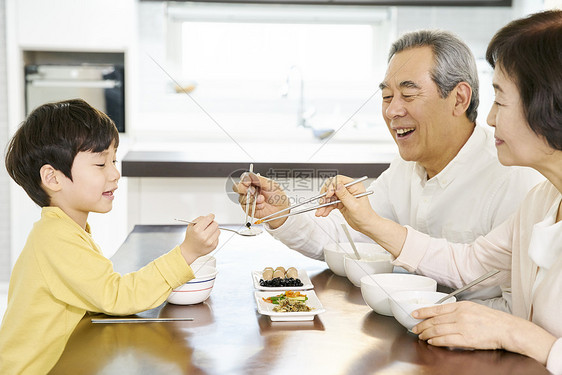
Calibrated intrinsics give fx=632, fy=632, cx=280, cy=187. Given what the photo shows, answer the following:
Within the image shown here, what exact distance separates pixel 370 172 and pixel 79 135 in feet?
6.74

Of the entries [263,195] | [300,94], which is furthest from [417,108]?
[300,94]

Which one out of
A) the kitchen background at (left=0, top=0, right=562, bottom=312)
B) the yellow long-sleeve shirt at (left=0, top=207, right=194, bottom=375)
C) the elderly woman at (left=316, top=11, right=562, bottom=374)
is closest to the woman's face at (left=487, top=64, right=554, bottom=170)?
the elderly woman at (left=316, top=11, right=562, bottom=374)

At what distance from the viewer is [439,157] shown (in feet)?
6.53

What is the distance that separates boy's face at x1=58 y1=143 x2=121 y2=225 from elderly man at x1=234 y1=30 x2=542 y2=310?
1.45ft

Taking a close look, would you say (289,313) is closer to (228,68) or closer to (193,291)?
(193,291)

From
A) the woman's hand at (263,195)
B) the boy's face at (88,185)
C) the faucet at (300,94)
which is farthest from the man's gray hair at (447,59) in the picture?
the faucet at (300,94)

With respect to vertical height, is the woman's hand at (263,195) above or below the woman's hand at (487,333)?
above

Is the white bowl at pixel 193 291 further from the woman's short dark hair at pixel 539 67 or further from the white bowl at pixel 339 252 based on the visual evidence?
the woman's short dark hair at pixel 539 67

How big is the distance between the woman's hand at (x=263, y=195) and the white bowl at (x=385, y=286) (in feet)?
1.56

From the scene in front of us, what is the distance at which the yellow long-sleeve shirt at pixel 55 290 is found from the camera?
51.7 inches

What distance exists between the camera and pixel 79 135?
1.48 meters

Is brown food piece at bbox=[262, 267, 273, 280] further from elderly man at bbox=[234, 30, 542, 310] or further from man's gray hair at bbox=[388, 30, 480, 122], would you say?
man's gray hair at bbox=[388, 30, 480, 122]

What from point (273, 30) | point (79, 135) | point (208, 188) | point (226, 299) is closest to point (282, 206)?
point (226, 299)

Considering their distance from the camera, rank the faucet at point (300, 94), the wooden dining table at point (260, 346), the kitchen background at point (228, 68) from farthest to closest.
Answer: the faucet at point (300, 94)
the kitchen background at point (228, 68)
the wooden dining table at point (260, 346)
